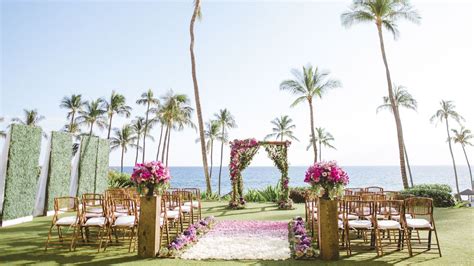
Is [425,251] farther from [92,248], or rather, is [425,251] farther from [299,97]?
[299,97]

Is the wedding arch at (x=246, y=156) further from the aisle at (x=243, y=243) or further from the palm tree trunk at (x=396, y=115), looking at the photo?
the palm tree trunk at (x=396, y=115)

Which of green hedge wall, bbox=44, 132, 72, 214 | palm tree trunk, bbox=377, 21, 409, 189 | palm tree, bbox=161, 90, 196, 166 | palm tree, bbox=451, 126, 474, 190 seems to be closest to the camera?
green hedge wall, bbox=44, 132, 72, 214

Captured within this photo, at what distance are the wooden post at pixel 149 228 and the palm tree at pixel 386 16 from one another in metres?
13.9

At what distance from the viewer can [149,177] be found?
19.9ft

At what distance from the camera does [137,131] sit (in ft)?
138

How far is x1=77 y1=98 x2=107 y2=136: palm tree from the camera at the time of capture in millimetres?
35875

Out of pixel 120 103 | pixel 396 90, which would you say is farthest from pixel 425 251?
pixel 120 103

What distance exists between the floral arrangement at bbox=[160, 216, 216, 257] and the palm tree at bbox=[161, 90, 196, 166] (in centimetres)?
2122

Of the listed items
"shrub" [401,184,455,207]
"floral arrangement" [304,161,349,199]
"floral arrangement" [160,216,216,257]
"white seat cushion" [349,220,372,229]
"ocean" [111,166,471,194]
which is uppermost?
"ocean" [111,166,471,194]

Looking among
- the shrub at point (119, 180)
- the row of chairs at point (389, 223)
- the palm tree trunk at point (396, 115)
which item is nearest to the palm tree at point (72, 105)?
the shrub at point (119, 180)

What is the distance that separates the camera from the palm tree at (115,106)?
35.2 metres

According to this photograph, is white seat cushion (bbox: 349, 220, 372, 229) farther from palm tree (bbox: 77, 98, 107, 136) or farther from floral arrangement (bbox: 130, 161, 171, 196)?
palm tree (bbox: 77, 98, 107, 136)

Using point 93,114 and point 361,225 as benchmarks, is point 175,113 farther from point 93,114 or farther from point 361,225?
point 361,225

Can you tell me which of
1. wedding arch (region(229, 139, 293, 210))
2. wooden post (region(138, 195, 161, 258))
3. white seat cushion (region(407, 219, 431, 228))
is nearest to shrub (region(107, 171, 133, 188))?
wedding arch (region(229, 139, 293, 210))
